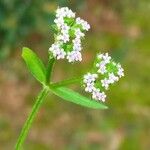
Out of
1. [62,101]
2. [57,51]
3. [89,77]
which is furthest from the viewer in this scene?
[62,101]

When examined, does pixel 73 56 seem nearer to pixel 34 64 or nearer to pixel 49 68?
pixel 49 68

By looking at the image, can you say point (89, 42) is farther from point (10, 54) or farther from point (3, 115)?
point (3, 115)

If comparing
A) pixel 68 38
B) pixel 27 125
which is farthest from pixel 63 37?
pixel 27 125

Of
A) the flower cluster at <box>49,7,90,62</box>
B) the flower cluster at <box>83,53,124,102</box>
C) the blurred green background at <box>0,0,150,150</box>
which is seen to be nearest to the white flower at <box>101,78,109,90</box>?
the flower cluster at <box>83,53,124,102</box>

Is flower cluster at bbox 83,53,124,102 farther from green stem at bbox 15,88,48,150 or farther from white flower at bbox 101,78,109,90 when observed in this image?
green stem at bbox 15,88,48,150

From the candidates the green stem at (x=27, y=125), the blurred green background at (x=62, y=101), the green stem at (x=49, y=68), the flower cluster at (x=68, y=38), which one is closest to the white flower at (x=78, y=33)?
the flower cluster at (x=68, y=38)

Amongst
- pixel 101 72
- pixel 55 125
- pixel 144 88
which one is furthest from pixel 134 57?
pixel 101 72

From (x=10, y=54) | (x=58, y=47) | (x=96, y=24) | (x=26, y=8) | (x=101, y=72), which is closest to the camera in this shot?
(x=58, y=47)

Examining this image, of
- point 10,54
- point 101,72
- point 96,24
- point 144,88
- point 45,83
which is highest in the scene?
point 96,24
